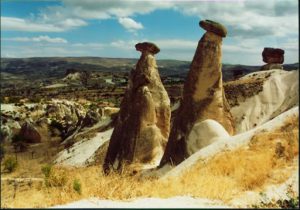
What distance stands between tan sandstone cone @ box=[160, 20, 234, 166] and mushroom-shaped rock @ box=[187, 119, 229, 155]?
20.7 inches

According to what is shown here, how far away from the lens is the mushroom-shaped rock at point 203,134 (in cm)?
1405

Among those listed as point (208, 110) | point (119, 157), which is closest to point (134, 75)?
point (119, 157)

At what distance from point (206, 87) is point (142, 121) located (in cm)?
325

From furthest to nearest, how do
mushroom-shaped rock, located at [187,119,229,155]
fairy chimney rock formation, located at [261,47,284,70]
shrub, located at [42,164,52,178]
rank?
1. fairy chimney rock formation, located at [261,47,284,70]
2. mushroom-shaped rock, located at [187,119,229,155]
3. shrub, located at [42,164,52,178]

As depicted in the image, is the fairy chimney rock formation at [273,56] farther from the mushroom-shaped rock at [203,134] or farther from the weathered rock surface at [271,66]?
the mushroom-shaped rock at [203,134]

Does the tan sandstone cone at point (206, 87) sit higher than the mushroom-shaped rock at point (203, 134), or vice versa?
the tan sandstone cone at point (206, 87)

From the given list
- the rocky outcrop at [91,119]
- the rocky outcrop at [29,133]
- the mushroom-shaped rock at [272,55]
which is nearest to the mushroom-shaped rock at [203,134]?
the rocky outcrop at [91,119]

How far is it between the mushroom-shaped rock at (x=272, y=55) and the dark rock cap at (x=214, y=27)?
27.3 meters

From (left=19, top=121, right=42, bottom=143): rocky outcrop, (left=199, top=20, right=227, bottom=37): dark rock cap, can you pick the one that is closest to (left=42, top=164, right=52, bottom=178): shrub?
(left=199, top=20, right=227, bottom=37): dark rock cap

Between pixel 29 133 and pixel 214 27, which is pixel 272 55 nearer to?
pixel 29 133

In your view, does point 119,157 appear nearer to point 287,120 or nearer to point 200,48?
point 200,48

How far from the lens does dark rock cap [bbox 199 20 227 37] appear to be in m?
15.9

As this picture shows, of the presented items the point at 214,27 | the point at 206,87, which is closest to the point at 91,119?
the point at 206,87

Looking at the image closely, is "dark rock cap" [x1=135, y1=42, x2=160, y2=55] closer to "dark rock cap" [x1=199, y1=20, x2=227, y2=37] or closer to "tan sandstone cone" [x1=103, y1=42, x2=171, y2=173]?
"tan sandstone cone" [x1=103, y1=42, x2=171, y2=173]
